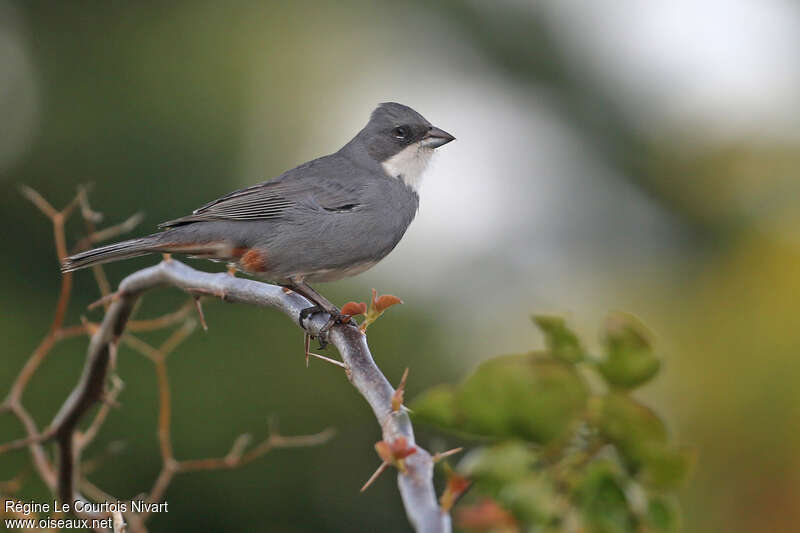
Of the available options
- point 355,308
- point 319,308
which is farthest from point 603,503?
point 319,308

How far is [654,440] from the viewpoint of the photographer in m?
0.93

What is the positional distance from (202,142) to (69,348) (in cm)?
244

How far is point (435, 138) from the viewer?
462cm

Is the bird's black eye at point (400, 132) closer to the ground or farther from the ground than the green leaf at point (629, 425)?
closer to the ground

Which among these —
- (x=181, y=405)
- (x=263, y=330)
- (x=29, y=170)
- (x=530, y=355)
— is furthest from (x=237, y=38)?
(x=530, y=355)

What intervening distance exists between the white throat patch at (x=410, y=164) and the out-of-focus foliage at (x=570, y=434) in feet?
11.5

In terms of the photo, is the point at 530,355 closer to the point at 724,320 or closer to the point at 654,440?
the point at 654,440

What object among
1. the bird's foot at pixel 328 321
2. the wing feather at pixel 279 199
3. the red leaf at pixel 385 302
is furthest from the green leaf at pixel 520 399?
the wing feather at pixel 279 199

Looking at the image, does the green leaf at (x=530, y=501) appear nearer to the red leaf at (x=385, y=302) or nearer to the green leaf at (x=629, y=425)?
the green leaf at (x=629, y=425)

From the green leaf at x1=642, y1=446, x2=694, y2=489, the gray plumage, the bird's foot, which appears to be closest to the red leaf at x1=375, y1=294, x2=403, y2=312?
the bird's foot

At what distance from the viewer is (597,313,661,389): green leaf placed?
948 millimetres

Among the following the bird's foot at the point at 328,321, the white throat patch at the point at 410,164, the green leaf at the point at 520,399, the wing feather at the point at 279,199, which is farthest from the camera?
the white throat patch at the point at 410,164

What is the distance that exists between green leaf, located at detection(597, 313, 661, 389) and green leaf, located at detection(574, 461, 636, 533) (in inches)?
4.1

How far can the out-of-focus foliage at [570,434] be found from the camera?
0.92 m
